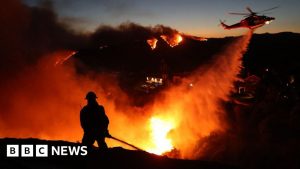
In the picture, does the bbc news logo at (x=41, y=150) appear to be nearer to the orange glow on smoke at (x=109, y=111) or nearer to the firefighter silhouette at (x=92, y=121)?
the firefighter silhouette at (x=92, y=121)

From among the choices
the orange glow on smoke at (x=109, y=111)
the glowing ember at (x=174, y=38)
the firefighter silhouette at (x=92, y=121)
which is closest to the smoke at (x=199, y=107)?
the orange glow on smoke at (x=109, y=111)

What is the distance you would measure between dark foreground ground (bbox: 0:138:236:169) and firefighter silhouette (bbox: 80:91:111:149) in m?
0.35

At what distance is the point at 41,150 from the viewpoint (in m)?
8.13

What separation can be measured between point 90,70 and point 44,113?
5913 millimetres

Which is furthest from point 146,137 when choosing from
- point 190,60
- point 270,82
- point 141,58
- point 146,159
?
point 190,60

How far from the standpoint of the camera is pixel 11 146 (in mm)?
8227

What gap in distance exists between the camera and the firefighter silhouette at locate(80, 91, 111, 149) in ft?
28.8

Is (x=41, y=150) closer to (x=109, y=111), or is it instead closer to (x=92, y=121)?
(x=92, y=121)

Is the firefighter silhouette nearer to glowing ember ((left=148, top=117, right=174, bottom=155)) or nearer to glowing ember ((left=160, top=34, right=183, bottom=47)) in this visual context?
glowing ember ((left=160, top=34, right=183, bottom=47))

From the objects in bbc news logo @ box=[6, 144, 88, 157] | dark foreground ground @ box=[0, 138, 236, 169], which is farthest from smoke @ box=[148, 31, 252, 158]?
bbc news logo @ box=[6, 144, 88, 157]

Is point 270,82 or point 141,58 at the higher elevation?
point 141,58

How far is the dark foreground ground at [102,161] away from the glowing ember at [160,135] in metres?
14.4

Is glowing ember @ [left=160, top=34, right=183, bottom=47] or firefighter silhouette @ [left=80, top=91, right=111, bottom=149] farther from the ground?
glowing ember @ [left=160, top=34, right=183, bottom=47]

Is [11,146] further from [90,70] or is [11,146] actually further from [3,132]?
[90,70]
